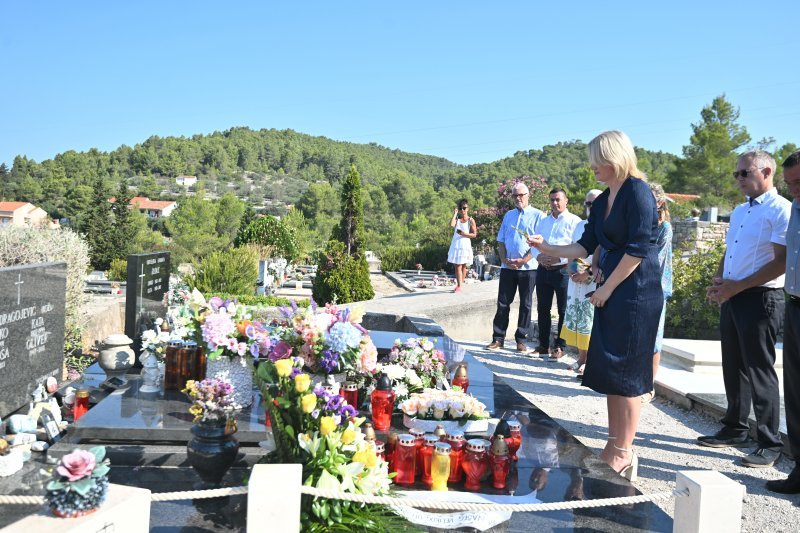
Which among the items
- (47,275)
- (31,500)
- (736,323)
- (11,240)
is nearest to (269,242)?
(11,240)

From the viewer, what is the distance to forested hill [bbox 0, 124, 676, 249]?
5691 centimetres

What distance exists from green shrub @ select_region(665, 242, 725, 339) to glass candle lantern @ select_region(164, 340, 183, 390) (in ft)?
23.0

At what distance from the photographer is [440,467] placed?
2.78 metres

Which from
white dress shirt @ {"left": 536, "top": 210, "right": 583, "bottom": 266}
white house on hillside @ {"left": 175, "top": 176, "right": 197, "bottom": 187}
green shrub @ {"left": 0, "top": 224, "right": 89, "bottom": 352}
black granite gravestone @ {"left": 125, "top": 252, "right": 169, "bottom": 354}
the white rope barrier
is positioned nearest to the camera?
the white rope barrier

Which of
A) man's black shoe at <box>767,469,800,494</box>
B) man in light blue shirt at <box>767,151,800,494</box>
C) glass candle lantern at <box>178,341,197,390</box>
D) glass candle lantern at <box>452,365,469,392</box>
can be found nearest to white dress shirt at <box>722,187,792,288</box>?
man in light blue shirt at <box>767,151,800,494</box>

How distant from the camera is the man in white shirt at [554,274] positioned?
681 cm

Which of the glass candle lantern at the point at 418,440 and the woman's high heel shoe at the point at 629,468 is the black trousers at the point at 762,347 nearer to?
the woman's high heel shoe at the point at 629,468

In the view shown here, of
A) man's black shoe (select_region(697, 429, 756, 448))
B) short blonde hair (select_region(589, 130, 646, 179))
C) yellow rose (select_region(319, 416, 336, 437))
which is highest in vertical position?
short blonde hair (select_region(589, 130, 646, 179))

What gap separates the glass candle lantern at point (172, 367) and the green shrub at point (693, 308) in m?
7.00

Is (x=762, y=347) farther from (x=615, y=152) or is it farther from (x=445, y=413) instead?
(x=445, y=413)

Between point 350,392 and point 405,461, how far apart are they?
2.46ft

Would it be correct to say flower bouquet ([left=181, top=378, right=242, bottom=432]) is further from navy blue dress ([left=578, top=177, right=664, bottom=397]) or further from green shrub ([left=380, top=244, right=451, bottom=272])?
green shrub ([left=380, top=244, right=451, bottom=272])

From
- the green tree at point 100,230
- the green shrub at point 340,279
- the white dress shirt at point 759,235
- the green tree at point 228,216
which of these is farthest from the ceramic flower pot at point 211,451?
the green tree at point 228,216

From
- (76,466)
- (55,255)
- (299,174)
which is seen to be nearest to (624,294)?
(76,466)
